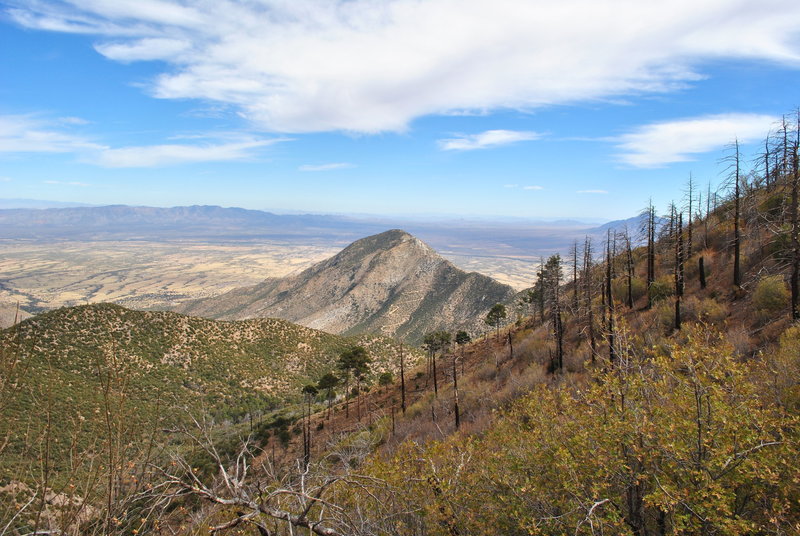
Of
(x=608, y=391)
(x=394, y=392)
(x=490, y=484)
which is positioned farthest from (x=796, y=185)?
(x=394, y=392)

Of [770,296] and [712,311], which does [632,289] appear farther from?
[770,296]

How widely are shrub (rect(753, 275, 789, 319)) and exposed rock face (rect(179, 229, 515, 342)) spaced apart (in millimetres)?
87300

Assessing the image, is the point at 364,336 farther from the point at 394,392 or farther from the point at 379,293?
the point at 379,293

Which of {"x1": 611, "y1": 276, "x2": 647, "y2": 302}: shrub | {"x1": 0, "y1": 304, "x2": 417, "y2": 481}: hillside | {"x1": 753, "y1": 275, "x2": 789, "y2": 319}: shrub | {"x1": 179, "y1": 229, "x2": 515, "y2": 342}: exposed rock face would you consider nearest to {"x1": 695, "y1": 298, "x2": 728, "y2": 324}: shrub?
{"x1": 753, "y1": 275, "x2": 789, "y2": 319}: shrub

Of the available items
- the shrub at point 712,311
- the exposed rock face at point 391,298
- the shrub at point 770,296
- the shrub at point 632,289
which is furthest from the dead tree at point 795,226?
the exposed rock face at point 391,298

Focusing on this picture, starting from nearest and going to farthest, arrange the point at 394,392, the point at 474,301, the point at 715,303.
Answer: the point at 715,303, the point at 394,392, the point at 474,301

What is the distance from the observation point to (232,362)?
6781cm

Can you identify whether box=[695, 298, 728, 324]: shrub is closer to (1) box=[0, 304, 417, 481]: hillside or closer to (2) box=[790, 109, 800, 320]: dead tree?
(2) box=[790, 109, 800, 320]: dead tree

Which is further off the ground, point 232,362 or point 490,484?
point 490,484

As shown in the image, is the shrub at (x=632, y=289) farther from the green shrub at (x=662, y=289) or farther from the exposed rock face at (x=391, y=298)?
the exposed rock face at (x=391, y=298)

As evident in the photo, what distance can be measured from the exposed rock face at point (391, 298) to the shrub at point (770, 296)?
286 ft

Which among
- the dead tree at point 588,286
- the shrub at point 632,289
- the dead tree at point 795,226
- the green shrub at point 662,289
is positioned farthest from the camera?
the shrub at point 632,289

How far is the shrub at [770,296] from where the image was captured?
23.1 meters

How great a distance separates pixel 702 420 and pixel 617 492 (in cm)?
271
